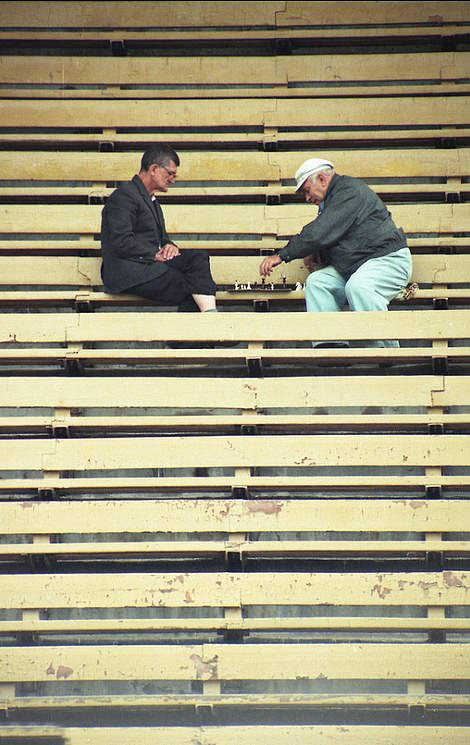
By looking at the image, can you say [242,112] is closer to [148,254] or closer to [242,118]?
[242,118]

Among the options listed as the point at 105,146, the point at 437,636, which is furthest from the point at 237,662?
the point at 105,146

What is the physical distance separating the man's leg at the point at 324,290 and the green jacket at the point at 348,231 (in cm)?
4

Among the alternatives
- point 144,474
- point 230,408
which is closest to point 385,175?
point 230,408

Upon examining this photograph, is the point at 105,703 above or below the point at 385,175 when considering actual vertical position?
below

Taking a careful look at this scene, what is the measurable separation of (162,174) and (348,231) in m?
0.85

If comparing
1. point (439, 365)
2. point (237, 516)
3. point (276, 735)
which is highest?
point (439, 365)

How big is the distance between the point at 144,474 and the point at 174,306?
35.4 inches

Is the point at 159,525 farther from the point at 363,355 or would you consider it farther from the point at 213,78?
the point at 213,78

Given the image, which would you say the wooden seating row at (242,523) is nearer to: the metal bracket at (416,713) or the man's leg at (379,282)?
the metal bracket at (416,713)

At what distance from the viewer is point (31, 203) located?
5.92 metres

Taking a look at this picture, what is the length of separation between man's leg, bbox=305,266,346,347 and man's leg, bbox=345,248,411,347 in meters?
0.06

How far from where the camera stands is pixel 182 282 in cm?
526

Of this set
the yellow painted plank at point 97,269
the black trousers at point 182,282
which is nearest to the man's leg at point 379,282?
the yellow painted plank at point 97,269

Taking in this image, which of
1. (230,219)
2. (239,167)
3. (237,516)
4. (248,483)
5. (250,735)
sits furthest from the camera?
(239,167)
